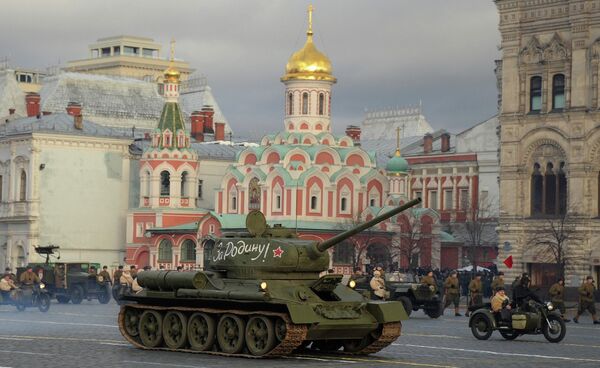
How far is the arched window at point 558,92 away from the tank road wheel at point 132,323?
116 feet

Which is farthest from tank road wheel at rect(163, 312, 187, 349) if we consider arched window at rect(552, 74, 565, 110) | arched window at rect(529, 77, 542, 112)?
arched window at rect(529, 77, 542, 112)

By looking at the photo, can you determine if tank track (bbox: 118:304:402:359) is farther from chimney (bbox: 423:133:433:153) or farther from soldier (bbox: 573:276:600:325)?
chimney (bbox: 423:133:433:153)

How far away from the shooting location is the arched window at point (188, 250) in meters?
82.6

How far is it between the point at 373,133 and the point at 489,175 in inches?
1134

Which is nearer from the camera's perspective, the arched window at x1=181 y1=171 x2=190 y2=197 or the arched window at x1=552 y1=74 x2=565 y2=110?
the arched window at x1=552 y1=74 x2=565 y2=110

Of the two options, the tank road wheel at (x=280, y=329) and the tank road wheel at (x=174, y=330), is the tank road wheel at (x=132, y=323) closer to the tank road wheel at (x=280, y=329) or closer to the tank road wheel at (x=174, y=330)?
the tank road wheel at (x=174, y=330)

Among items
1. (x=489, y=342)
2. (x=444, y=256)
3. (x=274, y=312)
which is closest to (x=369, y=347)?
(x=274, y=312)

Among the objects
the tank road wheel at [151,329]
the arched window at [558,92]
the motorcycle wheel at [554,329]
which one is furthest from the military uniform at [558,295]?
the arched window at [558,92]

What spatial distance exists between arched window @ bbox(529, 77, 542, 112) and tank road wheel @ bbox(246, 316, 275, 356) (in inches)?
1459

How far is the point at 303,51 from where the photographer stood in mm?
82688

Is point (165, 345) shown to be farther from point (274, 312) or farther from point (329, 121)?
point (329, 121)

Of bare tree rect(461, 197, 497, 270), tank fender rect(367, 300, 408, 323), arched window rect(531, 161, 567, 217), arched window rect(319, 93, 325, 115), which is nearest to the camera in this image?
tank fender rect(367, 300, 408, 323)

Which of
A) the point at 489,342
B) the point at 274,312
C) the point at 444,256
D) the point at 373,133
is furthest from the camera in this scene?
the point at 373,133

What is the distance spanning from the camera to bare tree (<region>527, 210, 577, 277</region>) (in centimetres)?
5688
